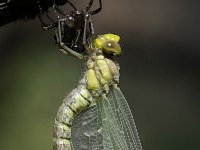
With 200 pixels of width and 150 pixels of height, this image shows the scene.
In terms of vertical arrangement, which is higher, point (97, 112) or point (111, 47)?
point (111, 47)

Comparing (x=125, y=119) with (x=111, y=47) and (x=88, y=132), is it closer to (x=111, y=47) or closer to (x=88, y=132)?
(x=88, y=132)

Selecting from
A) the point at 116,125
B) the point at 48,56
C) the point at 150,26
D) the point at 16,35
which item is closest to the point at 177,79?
the point at 150,26

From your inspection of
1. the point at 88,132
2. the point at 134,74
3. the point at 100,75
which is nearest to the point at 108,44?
the point at 100,75

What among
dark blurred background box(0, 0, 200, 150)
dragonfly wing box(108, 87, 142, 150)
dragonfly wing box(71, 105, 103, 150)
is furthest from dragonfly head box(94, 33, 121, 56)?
dark blurred background box(0, 0, 200, 150)

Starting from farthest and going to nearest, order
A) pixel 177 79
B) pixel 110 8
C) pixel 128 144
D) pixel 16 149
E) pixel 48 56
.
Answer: pixel 110 8
pixel 177 79
pixel 48 56
pixel 16 149
pixel 128 144

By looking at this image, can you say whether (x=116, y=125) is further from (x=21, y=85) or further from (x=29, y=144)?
(x=21, y=85)

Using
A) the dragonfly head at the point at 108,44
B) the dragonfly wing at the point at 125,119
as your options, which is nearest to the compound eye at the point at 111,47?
the dragonfly head at the point at 108,44
